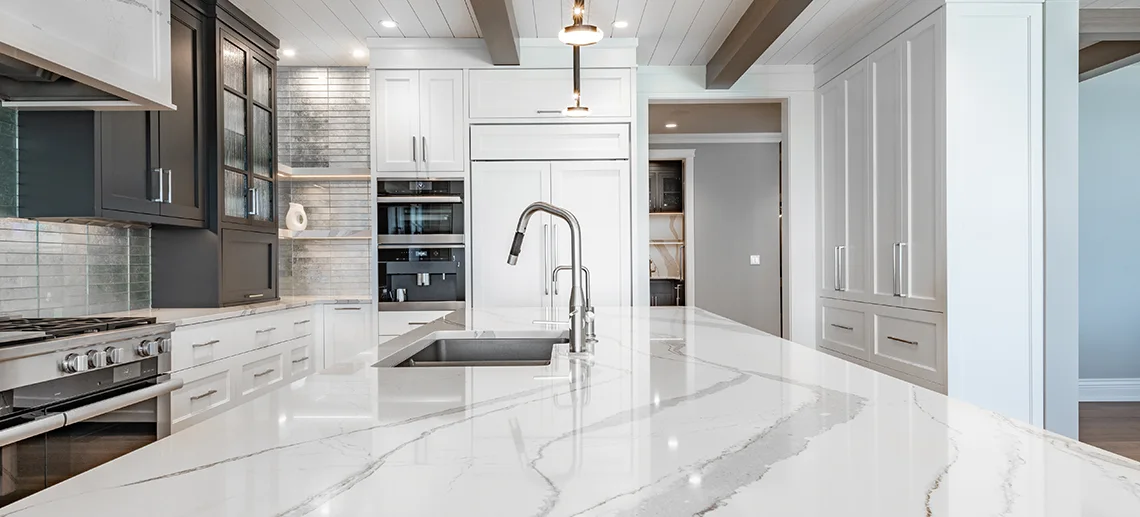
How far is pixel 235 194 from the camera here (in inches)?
137

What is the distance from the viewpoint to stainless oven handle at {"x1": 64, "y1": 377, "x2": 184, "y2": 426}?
6.31 feet

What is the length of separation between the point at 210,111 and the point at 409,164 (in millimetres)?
1158

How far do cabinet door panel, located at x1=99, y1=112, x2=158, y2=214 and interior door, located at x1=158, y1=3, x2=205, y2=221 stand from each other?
78mm

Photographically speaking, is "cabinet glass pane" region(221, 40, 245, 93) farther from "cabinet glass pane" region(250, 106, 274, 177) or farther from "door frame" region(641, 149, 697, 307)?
"door frame" region(641, 149, 697, 307)

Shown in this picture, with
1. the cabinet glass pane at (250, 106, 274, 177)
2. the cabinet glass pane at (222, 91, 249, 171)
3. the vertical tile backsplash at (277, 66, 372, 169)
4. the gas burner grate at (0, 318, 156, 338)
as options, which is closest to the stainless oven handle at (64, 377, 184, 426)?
the gas burner grate at (0, 318, 156, 338)

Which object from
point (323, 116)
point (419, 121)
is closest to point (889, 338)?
point (419, 121)

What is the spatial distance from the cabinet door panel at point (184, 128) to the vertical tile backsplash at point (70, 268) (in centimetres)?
33

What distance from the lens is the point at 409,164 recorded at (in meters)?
4.11

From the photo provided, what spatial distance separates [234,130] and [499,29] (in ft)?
4.91

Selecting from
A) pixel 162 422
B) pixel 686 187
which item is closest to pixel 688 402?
pixel 162 422

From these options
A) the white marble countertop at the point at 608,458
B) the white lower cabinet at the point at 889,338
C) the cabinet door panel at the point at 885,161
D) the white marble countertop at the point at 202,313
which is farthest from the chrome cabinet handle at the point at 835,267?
the white marble countertop at the point at 608,458

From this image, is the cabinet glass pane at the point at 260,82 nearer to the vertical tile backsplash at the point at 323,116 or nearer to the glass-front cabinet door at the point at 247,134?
the glass-front cabinet door at the point at 247,134

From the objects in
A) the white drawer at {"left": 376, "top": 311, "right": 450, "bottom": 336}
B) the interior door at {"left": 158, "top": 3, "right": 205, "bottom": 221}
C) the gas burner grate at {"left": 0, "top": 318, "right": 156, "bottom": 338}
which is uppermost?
the interior door at {"left": 158, "top": 3, "right": 205, "bottom": 221}

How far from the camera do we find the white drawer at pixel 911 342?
10.3ft
